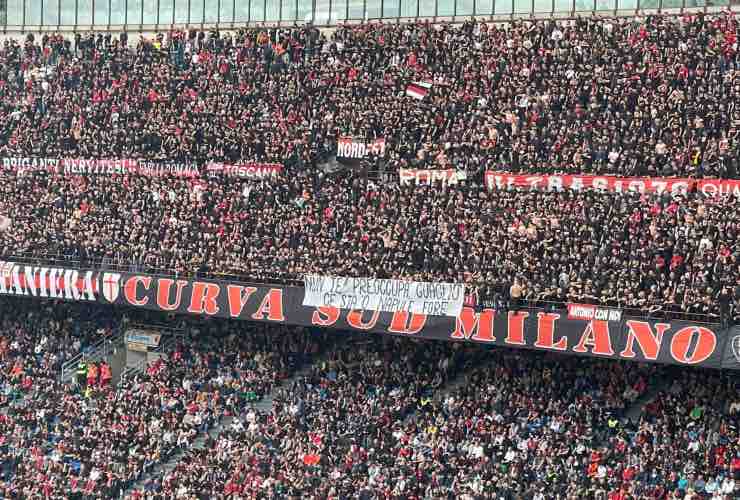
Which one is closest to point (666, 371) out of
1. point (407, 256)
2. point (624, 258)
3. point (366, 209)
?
point (624, 258)

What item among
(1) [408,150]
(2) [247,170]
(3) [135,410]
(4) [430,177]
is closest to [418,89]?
(1) [408,150]

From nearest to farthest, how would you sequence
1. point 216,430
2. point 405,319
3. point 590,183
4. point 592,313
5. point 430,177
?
point 592,313 < point 405,319 < point 590,183 < point 216,430 < point 430,177

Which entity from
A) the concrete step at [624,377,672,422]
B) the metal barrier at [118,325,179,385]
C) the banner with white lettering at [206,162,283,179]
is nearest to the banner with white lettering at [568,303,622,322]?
the concrete step at [624,377,672,422]

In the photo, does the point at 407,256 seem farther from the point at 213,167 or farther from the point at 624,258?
the point at 213,167

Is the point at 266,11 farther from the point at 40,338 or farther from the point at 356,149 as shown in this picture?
the point at 40,338

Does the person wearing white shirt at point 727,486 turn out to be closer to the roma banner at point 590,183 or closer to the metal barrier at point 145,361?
the roma banner at point 590,183

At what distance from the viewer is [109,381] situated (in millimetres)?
50656


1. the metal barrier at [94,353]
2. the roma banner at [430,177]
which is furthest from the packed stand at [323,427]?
the metal barrier at [94,353]

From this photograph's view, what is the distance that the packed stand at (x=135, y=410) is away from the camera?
45281mm

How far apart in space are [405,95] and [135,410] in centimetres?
1409

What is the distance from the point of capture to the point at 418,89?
51.5 metres

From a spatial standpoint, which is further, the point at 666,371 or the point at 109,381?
the point at 109,381

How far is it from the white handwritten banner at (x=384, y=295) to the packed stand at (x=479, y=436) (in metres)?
2.14

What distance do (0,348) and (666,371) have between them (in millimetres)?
24364
